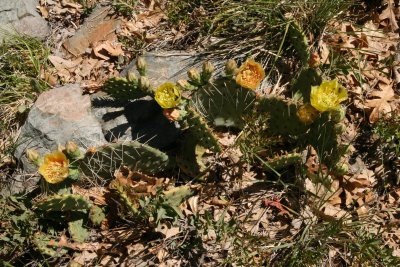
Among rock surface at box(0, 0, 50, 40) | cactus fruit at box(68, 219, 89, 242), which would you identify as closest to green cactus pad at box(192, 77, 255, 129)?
cactus fruit at box(68, 219, 89, 242)

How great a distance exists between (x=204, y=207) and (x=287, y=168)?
582 millimetres

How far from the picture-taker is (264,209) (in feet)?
10.0

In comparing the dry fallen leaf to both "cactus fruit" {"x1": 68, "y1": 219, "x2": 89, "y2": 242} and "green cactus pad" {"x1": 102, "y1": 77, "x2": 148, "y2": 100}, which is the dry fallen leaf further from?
"cactus fruit" {"x1": 68, "y1": 219, "x2": 89, "y2": 242}

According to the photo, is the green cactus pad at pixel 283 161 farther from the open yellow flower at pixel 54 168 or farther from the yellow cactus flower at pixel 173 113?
the open yellow flower at pixel 54 168

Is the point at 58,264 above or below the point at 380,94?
below

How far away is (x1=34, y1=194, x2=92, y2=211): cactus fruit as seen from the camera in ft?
8.71

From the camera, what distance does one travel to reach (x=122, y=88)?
2.88 metres

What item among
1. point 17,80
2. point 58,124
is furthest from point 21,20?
point 58,124

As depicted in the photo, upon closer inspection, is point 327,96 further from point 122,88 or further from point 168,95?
point 122,88

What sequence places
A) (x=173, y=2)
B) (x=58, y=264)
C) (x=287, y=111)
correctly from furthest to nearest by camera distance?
1. (x=173, y=2)
2. (x=58, y=264)
3. (x=287, y=111)

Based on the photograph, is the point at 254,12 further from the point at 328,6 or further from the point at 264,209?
the point at 264,209

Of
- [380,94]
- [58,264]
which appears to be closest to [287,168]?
[380,94]

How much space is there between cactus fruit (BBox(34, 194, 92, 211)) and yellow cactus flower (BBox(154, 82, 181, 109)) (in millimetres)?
700

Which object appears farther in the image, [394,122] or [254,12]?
[254,12]
